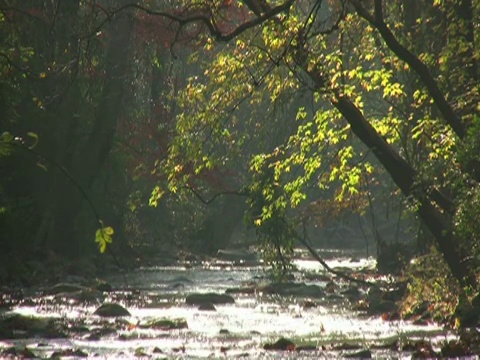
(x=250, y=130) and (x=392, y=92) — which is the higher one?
(x=250, y=130)

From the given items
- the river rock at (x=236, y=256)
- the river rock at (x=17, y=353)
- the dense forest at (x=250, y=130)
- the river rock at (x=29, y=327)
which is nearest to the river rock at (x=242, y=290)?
the dense forest at (x=250, y=130)

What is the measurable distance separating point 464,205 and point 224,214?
24.3 metres

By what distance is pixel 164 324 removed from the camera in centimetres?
→ 1282

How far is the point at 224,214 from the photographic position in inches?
1355

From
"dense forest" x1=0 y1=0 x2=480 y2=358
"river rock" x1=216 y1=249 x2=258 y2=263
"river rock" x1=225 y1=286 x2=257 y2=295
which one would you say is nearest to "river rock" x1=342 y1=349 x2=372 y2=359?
"dense forest" x1=0 y1=0 x2=480 y2=358

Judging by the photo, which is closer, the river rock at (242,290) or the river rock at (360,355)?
the river rock at (360,355)

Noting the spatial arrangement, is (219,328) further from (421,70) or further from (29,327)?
(421,70)

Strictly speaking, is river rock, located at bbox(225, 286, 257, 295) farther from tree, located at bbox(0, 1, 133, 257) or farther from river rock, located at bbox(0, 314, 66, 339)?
river rock, located at bbox(0, 314, 66, 339)

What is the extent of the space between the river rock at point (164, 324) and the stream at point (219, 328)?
0.10m

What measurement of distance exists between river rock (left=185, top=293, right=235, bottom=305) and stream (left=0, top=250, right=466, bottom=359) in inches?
7.3

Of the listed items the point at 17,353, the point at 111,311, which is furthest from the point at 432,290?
the point at 17,353

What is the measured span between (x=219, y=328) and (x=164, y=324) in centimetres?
75

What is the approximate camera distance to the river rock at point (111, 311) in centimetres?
1405

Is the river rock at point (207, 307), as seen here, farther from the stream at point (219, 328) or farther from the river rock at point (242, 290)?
the river rock at point (242, 290)
